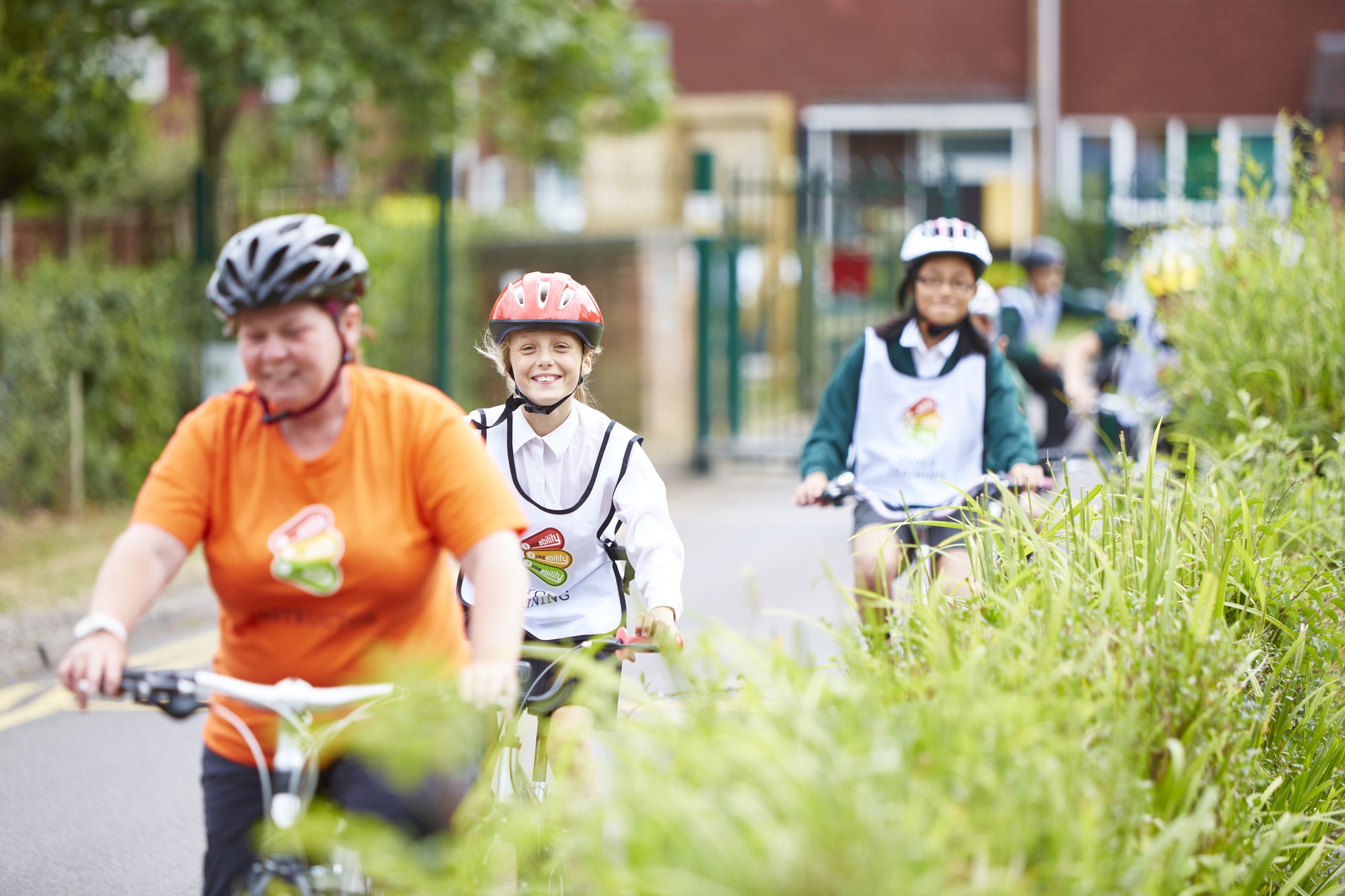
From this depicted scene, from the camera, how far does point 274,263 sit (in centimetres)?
298

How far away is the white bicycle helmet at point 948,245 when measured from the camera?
17.7 feet

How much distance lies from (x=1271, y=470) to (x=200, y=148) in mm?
10909

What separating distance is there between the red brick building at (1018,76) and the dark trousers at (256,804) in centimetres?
2842

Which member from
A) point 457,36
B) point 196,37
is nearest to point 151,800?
point 196,37

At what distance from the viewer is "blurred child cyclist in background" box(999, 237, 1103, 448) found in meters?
11.9

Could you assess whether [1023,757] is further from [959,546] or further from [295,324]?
[959,546]

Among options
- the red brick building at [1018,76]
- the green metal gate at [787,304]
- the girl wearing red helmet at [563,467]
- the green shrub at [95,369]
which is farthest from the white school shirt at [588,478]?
the red brick building at [1018,76]

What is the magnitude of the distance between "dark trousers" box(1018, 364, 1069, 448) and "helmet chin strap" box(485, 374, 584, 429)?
8115 millimetres

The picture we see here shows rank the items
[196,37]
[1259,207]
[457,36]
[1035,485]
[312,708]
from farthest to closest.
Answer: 1. [457,36]
2. [196,37]
3. [1259,207]
4. [1035,485]
5. [312,708]

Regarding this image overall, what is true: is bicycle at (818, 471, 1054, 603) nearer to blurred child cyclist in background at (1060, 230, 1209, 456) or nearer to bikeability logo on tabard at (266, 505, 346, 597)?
bikeability logo on tabard at (266, 505, 346, 597)

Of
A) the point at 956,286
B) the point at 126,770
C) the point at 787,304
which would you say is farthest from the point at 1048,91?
the point at 126,770

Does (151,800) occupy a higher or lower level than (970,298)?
lower

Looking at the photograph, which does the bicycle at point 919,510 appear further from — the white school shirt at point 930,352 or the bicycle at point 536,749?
the bicycle at point 536,749

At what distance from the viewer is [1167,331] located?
7992mm
